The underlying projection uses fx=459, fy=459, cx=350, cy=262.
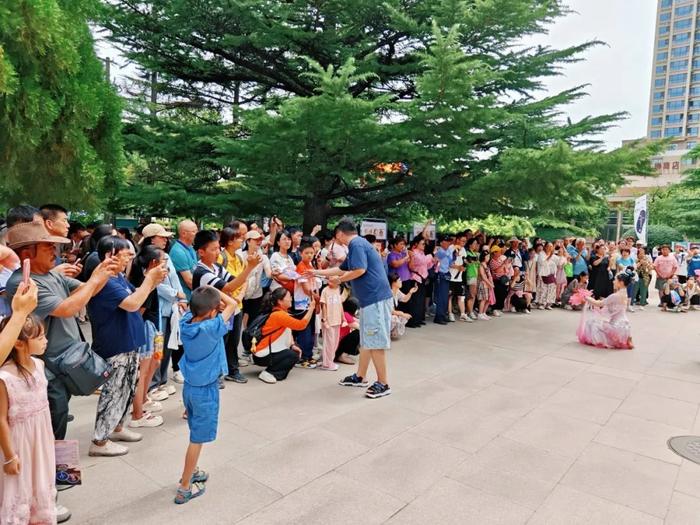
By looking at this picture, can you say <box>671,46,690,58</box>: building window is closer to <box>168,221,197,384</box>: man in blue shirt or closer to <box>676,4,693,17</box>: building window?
<box>676,4,693,17</box>: building window

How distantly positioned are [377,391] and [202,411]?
2438mm

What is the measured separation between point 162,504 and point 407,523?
1.56 m

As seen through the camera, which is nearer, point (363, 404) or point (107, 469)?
point (107, 469)

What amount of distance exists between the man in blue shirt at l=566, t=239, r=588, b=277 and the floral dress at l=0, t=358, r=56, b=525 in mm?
12324

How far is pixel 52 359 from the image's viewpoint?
9.19ft

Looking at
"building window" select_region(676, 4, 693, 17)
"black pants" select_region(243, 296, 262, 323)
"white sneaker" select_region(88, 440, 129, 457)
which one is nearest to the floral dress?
"white sneaker" select_region(88, 440, 129, 457)

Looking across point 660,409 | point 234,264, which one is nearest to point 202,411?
point 234,264

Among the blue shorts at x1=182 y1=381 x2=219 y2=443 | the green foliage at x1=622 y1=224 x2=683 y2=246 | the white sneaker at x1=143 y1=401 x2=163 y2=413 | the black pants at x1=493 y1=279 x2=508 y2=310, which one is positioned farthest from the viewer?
the green foliage at x1=622 y1=224 x2=683 y2=246

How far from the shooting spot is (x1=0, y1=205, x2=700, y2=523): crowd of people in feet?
7.95

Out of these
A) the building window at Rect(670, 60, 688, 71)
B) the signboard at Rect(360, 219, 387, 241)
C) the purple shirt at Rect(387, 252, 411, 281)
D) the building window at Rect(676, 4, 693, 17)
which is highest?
the building window at Rect(676, 4, 693, 17)

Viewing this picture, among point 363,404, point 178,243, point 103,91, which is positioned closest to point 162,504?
point 363,404

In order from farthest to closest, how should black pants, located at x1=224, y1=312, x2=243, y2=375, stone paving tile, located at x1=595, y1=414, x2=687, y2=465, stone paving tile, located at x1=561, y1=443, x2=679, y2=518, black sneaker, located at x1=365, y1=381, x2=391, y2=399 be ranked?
1. black pants, located at x1=224, y1=312, x2=243, y2=375
2. black sneaker, located at x1=365, y1=381, x2=391, y2=399
3. stone paving tile, located at x1=595, y1=414, x2=687, y2=465
4. stone paving tile, located at x1=561, y1=443, x2=679, y2=518

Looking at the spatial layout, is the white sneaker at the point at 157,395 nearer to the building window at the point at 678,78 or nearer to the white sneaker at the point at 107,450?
the white sneaker at the point at 107,450

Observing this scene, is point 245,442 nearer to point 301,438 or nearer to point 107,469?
point 301,438
